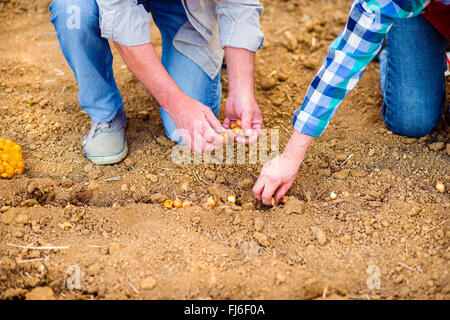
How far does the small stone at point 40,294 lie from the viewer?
4.83 ft

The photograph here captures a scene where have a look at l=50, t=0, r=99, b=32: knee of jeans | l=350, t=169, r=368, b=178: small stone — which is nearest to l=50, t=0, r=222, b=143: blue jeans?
l=50, t=0, r=99, b=32: knee of jeans

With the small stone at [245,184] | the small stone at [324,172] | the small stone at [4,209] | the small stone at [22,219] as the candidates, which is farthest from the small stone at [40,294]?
the small stone at [324,172]

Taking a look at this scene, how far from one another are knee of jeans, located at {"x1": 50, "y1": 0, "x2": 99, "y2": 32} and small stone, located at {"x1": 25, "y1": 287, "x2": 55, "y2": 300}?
3.97 ft

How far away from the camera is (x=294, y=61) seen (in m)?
3.06

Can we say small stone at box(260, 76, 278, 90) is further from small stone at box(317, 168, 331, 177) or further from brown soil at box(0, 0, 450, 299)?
small stone at box(317, 168, 331, 177)

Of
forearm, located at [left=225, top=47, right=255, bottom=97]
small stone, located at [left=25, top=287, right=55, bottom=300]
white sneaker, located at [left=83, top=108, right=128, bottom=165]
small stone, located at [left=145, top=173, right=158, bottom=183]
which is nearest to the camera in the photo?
small stone, located at [left=25, top=287, right=55, bottom=300]

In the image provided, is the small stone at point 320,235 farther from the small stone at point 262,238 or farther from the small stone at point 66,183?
the small stone at point 66,183

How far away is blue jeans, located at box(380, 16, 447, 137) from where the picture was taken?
2236mm

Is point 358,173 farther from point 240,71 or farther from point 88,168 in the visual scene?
point 88,168

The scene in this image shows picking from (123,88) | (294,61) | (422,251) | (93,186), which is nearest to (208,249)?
(93,186)

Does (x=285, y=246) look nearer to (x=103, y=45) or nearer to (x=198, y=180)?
(x=198, y=180)

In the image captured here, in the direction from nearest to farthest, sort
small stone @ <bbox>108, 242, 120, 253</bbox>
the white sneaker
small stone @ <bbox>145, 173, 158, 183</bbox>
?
small stone @ <bbox>108, 242, 120, 253</bbox>, small stone @ <bbox>145, 173, 158, 183</bbox>, the white sneaker

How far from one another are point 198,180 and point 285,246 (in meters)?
0.64

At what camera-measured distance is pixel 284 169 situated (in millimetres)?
1754
